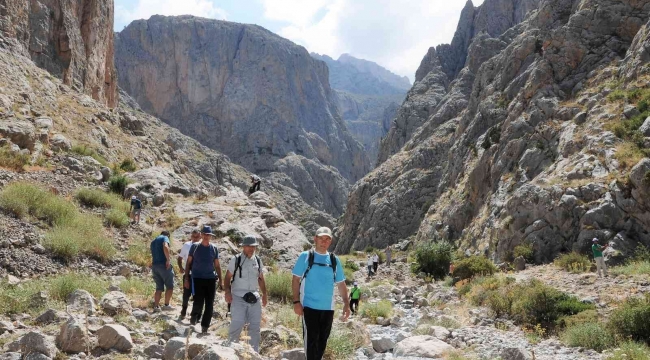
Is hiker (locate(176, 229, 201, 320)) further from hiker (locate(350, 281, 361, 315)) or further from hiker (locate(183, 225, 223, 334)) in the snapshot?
hiker (locate(350, 281, 361, 315))

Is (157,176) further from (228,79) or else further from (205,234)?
(228,79)

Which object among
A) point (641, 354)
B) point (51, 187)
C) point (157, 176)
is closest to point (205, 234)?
point (641, 354)

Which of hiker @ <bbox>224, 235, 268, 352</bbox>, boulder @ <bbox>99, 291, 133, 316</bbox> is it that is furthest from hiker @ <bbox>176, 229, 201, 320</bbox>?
hiker @ <bbox>224, 235, 268, 352</bbox>

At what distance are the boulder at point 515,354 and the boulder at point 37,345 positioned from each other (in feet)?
21.7

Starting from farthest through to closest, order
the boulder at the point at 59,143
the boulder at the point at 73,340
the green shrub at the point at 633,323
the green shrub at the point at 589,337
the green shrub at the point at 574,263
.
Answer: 1. the boulder at the point at 59,143
2. the green shrub at the point at 574,263
3. the green shrub at the point at 589,337
4. the green shrub at the point at 633,323
5. the boulder at the point at 73,340

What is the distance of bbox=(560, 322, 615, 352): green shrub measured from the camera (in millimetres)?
8852

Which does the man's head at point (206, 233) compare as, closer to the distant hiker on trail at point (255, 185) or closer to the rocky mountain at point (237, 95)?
the distant hiker on trail at point (255, 185)

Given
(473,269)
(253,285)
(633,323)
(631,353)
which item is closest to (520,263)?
(473,269)

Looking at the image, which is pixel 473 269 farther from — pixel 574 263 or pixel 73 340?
pixel 73 340

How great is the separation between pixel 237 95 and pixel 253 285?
382 ft

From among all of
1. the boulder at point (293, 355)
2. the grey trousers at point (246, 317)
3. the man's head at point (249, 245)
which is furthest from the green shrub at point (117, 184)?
the boulder at point (293, 355)

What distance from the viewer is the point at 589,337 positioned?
9039 millimetres

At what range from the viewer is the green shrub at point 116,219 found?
1384 centimetres

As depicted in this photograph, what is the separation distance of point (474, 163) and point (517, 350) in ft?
104
